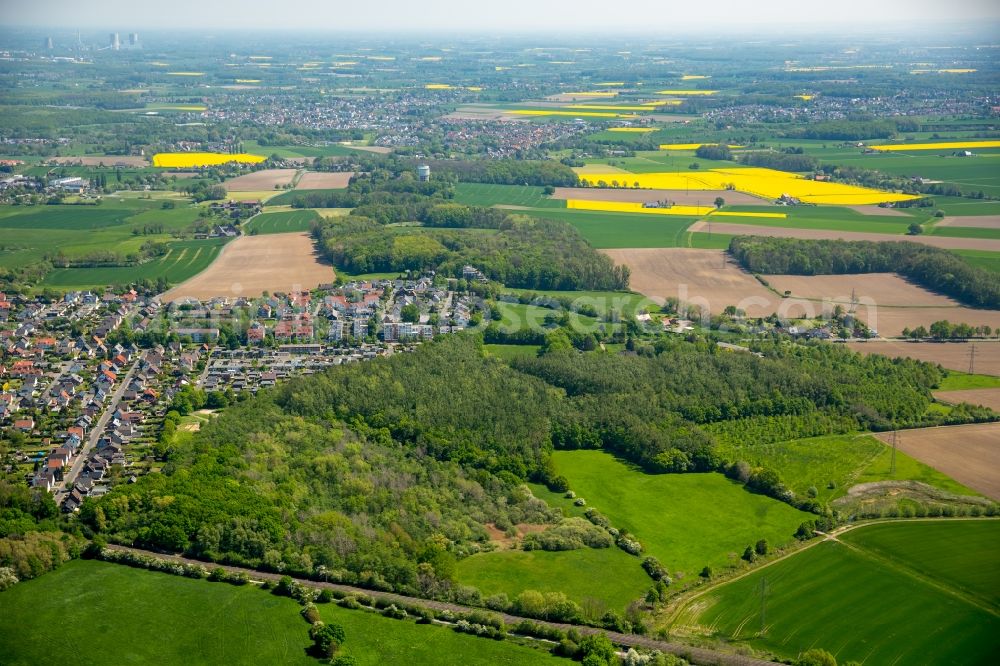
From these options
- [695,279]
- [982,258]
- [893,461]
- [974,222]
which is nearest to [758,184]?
[974,222]

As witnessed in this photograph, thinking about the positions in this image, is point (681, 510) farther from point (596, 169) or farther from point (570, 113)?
point (570, 113)

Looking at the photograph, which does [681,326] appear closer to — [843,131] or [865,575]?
[865,575]

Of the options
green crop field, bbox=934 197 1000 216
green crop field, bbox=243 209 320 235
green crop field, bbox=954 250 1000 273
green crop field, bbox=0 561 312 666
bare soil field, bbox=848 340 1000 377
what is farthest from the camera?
green crop field, bbox=934 197 1000 216

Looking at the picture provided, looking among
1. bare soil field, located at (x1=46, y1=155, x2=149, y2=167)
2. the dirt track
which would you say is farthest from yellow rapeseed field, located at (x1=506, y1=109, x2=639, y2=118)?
the dirt track

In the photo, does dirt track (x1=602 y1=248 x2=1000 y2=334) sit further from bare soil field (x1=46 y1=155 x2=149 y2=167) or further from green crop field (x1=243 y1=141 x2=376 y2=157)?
bare soil field (x1=46 y1=155 x2=149 y2=167)

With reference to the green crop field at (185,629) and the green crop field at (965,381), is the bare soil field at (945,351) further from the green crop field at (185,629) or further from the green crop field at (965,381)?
the green crop field at (185,629)

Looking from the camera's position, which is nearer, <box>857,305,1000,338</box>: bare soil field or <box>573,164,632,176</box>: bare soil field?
<box>857,305,1000,338</box>: bare soil field

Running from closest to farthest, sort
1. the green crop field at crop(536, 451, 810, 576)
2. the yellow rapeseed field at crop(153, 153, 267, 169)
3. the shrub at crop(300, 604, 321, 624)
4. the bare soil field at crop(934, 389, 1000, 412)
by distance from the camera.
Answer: the shrub at crop(300, 604, 321, 624) → the green crop field at crop(536, 451, 810, 576) → the bare soil field at crop(934, 389, 1000, 412) → the yellow rapeseed field at crop(153, 153, 267, 169)
